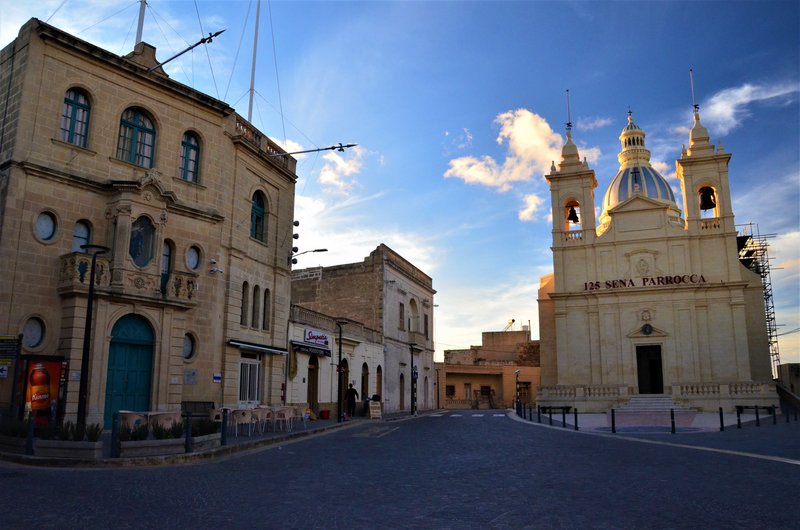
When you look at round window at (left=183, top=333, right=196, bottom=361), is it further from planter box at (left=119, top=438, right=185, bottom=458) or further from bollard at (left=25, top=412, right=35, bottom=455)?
bollard at (left=25, top=412, right=35, bottom=455)

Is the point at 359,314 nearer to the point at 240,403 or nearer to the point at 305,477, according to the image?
the point at 240,403

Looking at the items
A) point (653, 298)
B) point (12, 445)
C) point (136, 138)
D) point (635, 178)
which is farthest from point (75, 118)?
point (635, 178)

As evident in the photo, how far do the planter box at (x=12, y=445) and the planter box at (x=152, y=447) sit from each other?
199cm

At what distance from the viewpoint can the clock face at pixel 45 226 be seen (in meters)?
18.1

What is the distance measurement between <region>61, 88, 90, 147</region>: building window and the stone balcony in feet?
12.5

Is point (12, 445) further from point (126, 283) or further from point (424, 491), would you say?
point (424, 491)

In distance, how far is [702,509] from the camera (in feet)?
26.8

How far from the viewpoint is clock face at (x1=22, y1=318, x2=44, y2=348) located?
1758 cm

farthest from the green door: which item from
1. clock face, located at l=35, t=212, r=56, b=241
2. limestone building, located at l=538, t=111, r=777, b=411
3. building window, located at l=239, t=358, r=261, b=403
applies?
limestone building, located at l=538, t=111, r=777, b=411

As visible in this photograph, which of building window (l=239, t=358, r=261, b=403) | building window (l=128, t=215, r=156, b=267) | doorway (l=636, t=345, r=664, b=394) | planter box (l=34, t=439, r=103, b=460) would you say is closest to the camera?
planter box (l=34, t=439, r=103, b=460)

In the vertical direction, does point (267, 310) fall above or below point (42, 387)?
above

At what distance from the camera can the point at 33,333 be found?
17.8 metres

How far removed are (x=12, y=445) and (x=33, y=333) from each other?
5339mm

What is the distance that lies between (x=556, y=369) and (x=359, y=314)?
1497cm
